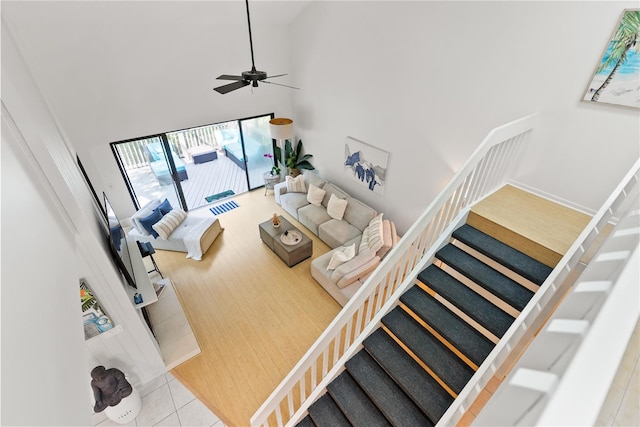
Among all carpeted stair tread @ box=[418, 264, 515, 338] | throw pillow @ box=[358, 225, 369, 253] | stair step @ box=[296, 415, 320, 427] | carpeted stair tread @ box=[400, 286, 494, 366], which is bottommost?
stair step @ box=[296, 415, 320, 427]

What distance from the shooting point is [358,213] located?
575 centimetres

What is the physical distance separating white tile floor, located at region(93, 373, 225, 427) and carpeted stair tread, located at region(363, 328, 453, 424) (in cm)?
219

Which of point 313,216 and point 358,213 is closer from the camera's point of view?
point 358,213

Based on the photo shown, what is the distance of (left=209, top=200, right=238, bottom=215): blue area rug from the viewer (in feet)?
22.5

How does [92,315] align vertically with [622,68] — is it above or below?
below

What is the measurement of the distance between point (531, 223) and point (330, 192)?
13.0 ft

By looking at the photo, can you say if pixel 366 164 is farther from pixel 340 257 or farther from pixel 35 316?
pixel 35 316

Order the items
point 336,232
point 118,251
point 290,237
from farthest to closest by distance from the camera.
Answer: point 336,232 → point 290,237 → point 118,251

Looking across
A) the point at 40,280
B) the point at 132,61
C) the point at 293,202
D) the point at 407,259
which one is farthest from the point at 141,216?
the point at 407,259

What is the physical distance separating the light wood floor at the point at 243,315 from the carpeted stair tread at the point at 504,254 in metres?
2.52

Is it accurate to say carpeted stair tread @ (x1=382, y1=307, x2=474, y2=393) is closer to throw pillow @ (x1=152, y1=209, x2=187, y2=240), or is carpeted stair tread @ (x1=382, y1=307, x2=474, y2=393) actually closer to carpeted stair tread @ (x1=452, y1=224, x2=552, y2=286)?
carpeted stair tread @ (x1=452, y1=224, x2=552, y2=286)

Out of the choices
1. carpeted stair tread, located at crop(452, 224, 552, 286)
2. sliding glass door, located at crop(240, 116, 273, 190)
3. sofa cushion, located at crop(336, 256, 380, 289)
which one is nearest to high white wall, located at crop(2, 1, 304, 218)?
sliding glass door, located at crop(240, 116, 273, 190)

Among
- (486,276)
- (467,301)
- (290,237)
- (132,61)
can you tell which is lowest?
(290,237)

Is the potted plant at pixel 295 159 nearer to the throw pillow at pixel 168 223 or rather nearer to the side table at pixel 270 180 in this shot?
the side table at pixel 270 180
